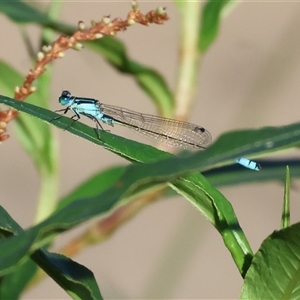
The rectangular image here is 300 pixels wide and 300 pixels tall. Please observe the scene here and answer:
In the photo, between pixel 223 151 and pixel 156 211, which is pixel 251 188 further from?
pixel 223 151

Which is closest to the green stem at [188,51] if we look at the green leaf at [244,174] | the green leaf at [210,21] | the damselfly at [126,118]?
the green leaf at [210,21]

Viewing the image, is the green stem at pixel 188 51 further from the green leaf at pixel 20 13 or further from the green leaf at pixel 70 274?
the green leaf at pixel 70 274

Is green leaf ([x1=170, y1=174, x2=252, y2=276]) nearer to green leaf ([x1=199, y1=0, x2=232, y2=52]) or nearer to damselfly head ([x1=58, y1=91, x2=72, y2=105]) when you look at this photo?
green leaf ([x1=199, y1=0, x2=232, y2=52])

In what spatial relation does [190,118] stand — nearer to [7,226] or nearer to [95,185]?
[95,185]

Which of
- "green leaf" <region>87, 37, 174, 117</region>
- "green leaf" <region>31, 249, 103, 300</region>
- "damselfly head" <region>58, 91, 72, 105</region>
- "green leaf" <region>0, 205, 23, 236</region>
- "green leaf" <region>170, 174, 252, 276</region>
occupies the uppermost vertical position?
"damselfly head" <region>58, 91, 72, 105</region>

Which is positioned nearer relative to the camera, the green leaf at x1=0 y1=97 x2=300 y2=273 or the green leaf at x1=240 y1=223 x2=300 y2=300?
the green leaf at x1=0 y1=97 x2=300 y2=273

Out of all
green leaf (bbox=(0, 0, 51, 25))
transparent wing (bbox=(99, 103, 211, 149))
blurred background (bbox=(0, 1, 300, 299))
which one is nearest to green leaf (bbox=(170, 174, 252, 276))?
green leaf (bbox=(0, 0, 51, 25))

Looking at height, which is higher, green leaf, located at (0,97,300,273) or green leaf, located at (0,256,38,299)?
green leaf, located at (0,97,300,273)

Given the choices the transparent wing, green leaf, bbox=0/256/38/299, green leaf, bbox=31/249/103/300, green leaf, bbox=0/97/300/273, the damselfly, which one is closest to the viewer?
green leaf, bbox=0/97/300/273
